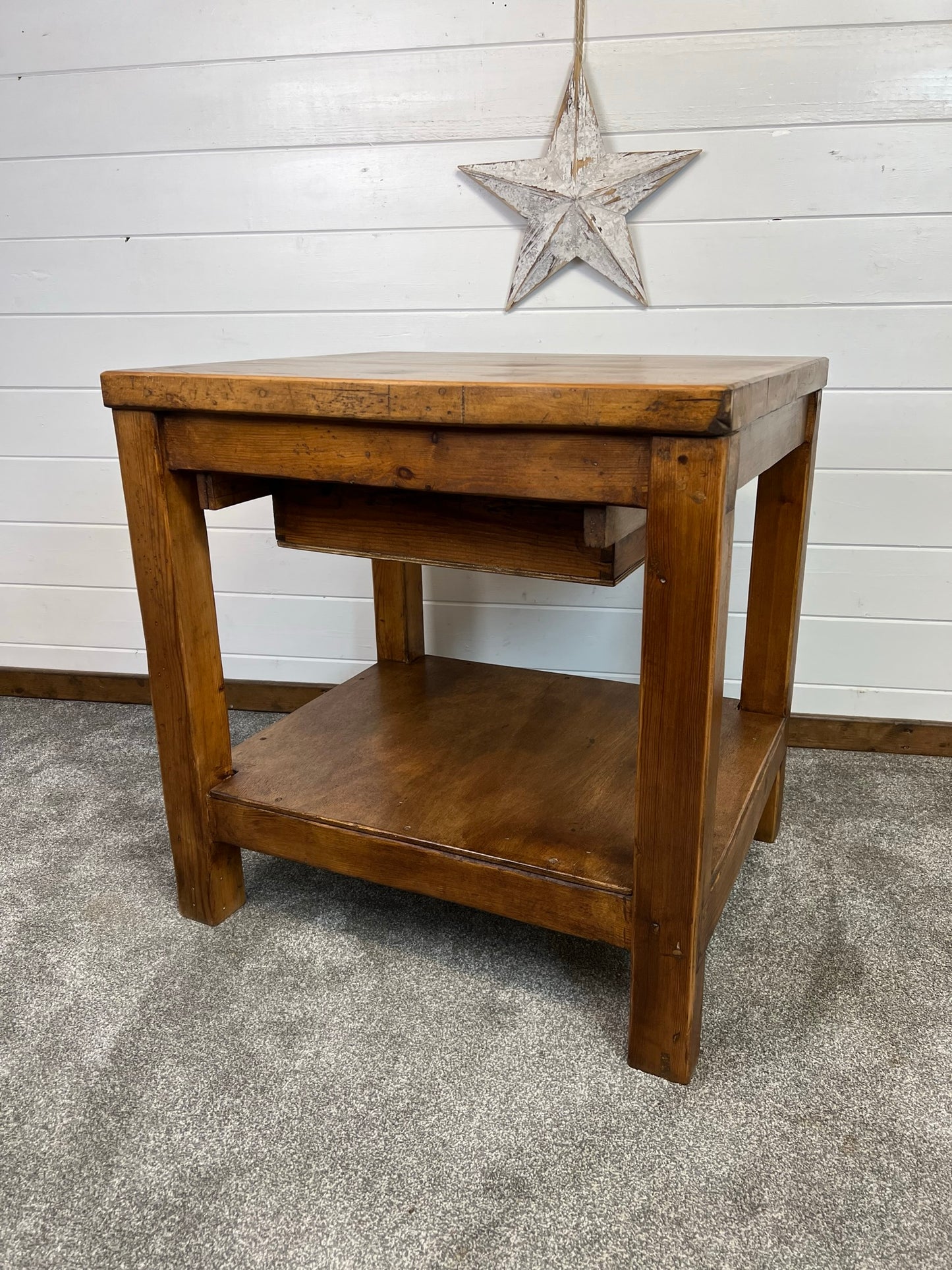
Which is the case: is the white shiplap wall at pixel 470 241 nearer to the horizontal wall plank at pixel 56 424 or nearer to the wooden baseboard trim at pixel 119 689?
the horizontal wall plank at pixel 56 424

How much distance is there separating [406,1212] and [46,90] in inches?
76.8

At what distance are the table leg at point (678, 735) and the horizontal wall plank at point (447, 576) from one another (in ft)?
2.24

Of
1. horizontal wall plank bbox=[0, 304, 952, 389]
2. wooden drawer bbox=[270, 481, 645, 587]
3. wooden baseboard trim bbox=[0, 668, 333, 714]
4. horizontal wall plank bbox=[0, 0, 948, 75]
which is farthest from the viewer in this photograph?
wooden baseboard trim bbox=[0, 668, 333, 714]

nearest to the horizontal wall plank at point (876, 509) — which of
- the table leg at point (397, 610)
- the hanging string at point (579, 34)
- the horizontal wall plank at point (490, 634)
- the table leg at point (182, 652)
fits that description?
the horizontal wall plank at point (490, 634)

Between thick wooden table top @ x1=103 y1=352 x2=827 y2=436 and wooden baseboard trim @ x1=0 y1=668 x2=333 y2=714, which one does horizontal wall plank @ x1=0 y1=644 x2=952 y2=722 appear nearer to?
wooden baseboard trim @ x1=0 y1=668 x2=333 y2=714

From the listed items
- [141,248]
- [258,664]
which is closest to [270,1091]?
[258,664]

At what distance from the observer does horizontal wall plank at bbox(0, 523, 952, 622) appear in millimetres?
1692

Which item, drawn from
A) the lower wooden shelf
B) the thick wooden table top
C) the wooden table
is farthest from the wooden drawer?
the lower wooden shelf

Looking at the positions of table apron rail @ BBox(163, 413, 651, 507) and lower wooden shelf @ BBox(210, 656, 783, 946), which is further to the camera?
lower wooden shelf @ BBox(210, 656, 783, 946)

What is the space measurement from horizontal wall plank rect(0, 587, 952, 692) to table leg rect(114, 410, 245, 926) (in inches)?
29.3

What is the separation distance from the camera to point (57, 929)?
1253 millimetres

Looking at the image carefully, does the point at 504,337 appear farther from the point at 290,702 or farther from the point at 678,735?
the point at 678,735

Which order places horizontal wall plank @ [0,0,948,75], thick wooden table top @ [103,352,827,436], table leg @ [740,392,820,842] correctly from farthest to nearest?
1. horizontal wall plank @ [0,0,948,75]
2. table leg @ [740,392,820,842]
3. thick wooden table top @ [103,352,827,436]

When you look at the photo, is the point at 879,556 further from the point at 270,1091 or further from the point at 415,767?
the point at 270,1091
